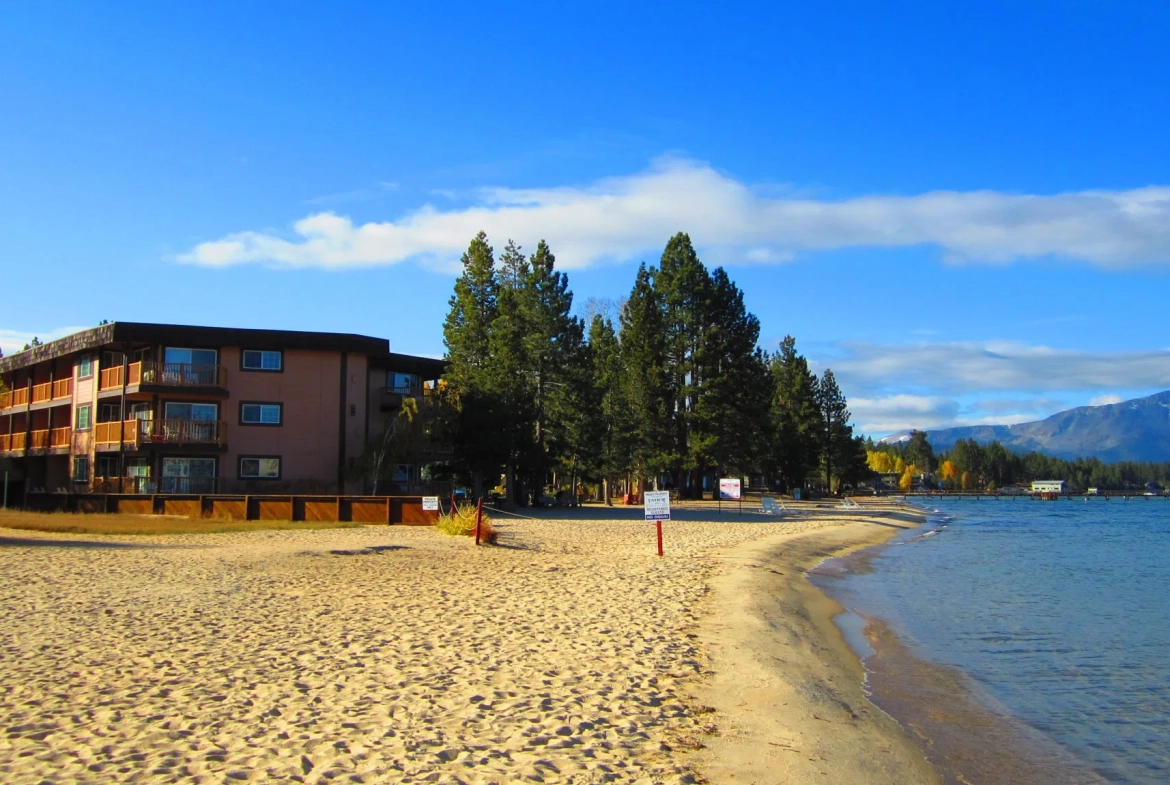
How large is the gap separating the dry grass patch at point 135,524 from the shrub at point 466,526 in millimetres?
4078

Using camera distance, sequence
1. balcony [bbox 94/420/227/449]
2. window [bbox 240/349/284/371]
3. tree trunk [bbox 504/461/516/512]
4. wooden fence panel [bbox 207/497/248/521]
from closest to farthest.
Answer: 1. wooden fence panel [bbox 207/497/248/521]
2. balcony [bbox 94/420/227/449]
3. window [bbox 240/349/284/371]
4. tree trunk [bbox 504/461/516/512]

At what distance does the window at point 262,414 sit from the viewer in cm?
4150

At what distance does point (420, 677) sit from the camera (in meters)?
10.2

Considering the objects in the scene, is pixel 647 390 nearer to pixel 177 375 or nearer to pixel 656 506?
pixel 177 375

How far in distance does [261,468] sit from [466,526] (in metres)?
17.9

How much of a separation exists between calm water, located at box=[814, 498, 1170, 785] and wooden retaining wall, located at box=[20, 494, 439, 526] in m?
14.8

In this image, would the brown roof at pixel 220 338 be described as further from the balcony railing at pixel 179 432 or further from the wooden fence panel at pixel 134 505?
the wooden fence panel at pixel 134 505

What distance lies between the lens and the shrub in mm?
25859

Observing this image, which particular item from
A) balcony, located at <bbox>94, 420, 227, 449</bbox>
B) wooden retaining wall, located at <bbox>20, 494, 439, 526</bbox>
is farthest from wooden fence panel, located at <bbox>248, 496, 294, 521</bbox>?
balcony, located at <bbox>94, 420, 227, 449</bbox>

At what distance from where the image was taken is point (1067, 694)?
12414 millimetres

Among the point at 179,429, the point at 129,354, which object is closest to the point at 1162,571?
the point at 179,429

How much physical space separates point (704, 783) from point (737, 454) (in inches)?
2184

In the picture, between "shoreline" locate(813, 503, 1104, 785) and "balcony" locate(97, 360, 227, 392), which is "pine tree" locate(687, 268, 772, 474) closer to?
"balcony" locate(97, 360, 227, 392)

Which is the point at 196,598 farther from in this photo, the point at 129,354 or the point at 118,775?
the point at 129,354
